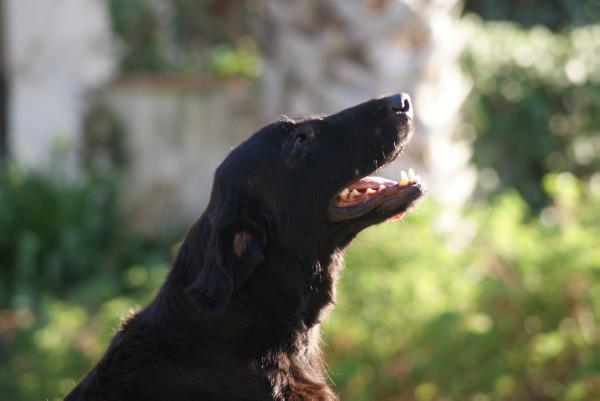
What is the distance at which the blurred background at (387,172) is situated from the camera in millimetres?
5777

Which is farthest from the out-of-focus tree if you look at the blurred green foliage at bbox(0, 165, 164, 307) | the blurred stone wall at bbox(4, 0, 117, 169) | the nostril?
the nostril

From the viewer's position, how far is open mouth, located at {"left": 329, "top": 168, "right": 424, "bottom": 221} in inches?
158

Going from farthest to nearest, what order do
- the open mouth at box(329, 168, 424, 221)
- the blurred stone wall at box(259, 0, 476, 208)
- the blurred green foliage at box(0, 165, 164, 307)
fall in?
the blurred green foliage at box(0, 165, 164, 307), the blurred stone wall at box(259, 0, 476, 208), the open mouth at box(329, 168, 424, 221)

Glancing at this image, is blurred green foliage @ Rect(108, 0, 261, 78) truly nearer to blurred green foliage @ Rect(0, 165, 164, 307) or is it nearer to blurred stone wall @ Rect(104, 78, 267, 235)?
blurred stone wall @ Rect(104, 78, 267, 235)

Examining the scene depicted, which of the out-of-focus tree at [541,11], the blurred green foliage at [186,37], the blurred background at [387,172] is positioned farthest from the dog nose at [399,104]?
A: the out-of-focus tree at [541,11]

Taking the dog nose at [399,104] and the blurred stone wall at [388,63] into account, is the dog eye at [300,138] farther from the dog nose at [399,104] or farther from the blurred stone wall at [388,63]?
the blurred stone wall at [388,63]

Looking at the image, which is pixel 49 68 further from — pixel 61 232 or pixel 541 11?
pixel 541 11

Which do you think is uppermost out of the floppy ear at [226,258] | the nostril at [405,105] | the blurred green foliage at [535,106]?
the blurred green foliage at [535,106]

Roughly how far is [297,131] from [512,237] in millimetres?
2604

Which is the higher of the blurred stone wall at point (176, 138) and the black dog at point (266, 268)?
the blurred stone wall at point (176, 138)

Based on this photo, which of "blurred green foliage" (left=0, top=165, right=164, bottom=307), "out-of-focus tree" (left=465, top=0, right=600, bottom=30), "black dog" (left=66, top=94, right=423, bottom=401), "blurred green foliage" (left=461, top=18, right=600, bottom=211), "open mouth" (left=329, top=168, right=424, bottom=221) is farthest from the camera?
"out-of-focus tree" (left=465, top=0, right=600, bottom=30)

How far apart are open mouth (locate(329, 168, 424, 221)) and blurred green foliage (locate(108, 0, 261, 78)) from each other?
8.00 m

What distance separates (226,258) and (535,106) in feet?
25.0

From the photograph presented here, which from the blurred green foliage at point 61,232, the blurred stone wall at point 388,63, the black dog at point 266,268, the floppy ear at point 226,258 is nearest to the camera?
the floppy ear at point 226,258
